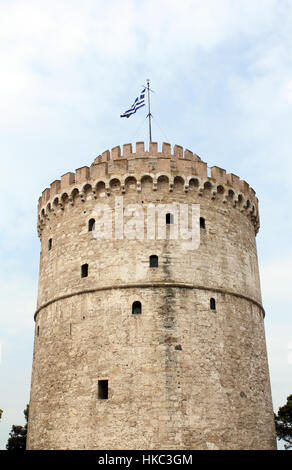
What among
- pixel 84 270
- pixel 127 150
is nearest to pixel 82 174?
pixel 127 150

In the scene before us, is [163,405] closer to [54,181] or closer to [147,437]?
[147,437]

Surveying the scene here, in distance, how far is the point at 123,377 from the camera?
17.1 metres

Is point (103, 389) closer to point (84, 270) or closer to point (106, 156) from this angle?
point (84, 270)

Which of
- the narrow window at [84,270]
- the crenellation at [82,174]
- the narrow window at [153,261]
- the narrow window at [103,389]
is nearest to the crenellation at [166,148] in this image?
the crenellation at [82,174]

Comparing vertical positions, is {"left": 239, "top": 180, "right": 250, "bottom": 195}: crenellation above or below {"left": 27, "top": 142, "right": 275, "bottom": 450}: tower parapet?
above

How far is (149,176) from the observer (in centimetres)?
1955

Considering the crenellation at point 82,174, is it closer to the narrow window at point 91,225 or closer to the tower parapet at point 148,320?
the tower parapet at point 148,320

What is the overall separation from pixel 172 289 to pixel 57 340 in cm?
472

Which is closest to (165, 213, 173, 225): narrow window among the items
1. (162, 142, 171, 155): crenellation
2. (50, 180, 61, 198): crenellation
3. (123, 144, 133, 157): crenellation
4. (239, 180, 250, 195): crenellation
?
(162, 142, 171, 155): crenellation

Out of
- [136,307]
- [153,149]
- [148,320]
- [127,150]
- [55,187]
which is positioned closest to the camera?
[148,320]

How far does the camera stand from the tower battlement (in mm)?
19688

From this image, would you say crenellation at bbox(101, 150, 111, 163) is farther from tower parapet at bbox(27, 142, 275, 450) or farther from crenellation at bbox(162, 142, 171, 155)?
crenellation at bbox(162, 142, 171, 155)

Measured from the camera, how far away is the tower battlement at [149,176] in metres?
19.7

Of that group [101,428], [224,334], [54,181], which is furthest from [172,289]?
[54,181]
